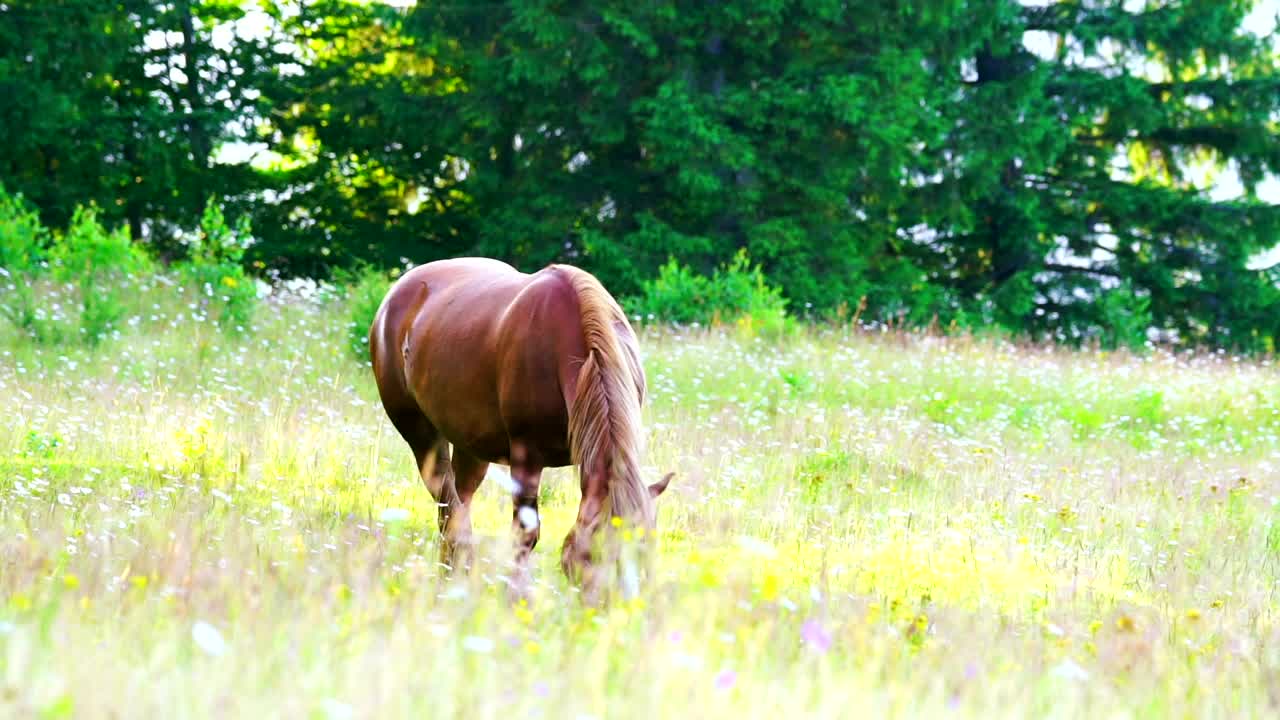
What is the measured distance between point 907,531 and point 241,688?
427 cm

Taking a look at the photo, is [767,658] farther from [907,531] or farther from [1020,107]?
[1020,107]

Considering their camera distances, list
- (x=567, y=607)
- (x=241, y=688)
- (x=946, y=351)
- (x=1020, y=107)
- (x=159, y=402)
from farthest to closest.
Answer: (x=1020, y=107) → (x=946, y=351) → (x=159, y=402) → (x=567, y=607) → (x=241, y=688)

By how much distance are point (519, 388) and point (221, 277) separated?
9347 mm

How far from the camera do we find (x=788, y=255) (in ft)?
63.5

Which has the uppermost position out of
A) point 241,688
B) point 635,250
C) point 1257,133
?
point 1257,133

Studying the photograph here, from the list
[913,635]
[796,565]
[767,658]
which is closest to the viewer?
[767,658]

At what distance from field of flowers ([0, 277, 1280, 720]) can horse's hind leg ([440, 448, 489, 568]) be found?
18 cm

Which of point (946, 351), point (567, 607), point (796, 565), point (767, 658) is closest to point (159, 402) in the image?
point (796, 565)

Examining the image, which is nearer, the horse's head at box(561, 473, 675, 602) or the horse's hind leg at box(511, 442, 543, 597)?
the horse's head at box(561, 473, 675, 602)

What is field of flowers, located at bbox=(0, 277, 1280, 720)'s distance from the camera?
285 centimetres

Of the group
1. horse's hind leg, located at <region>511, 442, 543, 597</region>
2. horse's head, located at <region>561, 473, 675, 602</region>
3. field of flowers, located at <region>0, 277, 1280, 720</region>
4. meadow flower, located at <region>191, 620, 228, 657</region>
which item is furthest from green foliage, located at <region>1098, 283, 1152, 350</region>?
meadow flower, located at <region>191, 620, 228, 657</region>

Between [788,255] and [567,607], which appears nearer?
[567,607]

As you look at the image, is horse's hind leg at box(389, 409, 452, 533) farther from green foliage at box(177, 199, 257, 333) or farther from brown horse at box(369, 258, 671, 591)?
green foliage at box(177, 199, 257, 333)

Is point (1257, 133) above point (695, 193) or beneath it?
above
